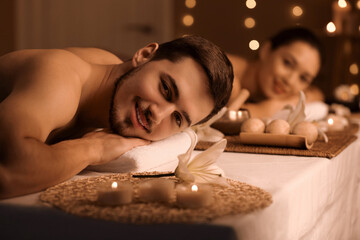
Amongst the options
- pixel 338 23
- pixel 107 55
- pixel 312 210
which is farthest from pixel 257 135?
pixel 338 23

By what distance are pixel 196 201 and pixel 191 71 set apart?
52 cm

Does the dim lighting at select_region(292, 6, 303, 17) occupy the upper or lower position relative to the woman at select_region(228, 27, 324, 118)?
upper

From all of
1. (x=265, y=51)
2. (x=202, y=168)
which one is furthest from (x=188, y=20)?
(x=202, y=168)

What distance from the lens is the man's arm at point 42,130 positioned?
80cm

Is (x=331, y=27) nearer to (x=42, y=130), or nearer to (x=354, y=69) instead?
(x=354, y=69)

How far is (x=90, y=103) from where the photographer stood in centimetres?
126

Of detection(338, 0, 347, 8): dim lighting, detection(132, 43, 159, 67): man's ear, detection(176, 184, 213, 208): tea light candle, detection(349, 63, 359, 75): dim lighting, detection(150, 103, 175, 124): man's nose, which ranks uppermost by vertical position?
detection(338, 0, 347, 8): dim lighting

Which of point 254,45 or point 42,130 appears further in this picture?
point 254,45

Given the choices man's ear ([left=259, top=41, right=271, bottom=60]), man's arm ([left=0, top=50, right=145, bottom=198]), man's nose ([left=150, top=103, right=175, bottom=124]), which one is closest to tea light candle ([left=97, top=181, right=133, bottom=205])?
man's arm ([left=0, top=50, right=145, bottom=198])

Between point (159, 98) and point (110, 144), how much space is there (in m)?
0.18

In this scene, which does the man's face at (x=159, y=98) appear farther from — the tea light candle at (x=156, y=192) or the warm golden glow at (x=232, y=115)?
the warm golden glow at (x=232, y=115)

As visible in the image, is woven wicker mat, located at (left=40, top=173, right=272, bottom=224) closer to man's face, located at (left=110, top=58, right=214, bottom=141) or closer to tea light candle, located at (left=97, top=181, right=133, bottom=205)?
tea light candle, located at (left=97, top=181, right=133, bottom=205)

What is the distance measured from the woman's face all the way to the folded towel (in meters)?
1.63

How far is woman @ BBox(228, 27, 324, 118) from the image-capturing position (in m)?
2.74
